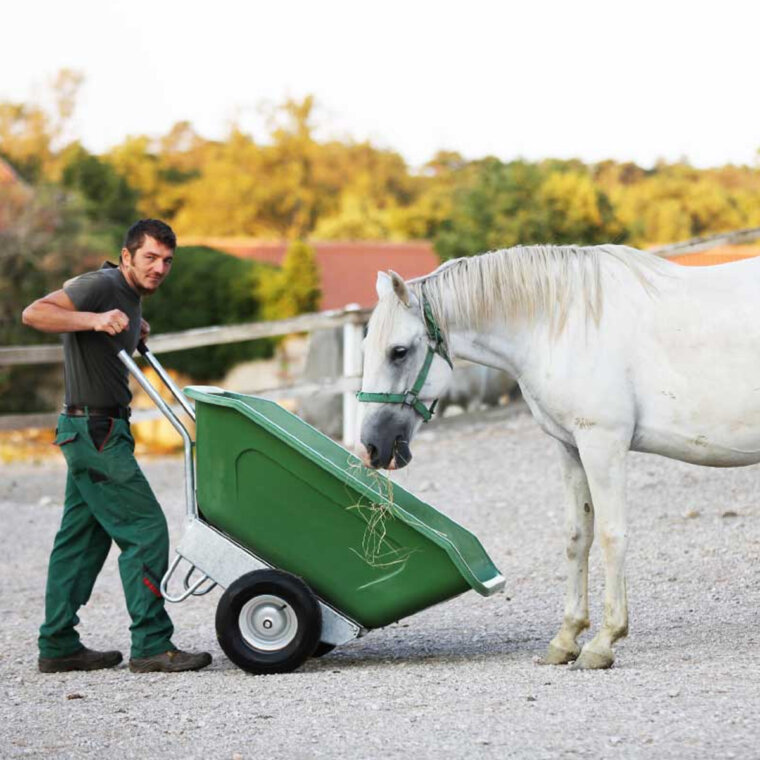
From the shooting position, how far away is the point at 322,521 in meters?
4.57

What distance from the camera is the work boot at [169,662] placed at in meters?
4.76

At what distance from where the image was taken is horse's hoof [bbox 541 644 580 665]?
4504 millimetres

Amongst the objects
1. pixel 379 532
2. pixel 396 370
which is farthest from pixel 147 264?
pixel 379 532

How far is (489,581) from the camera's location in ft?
14.9

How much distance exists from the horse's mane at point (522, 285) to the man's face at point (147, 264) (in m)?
1.07

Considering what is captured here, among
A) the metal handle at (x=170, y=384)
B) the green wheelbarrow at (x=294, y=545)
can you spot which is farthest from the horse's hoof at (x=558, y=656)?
the metal handle at (x=170, y=384)

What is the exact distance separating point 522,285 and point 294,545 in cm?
135

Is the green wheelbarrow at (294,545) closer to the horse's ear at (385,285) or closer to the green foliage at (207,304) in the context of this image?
the horse's ear at (385,285)

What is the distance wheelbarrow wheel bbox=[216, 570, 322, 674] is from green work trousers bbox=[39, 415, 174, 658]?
1.08 feet

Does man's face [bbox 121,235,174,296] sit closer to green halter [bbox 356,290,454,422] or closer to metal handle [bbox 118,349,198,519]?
metal handle [bbox 118,349,198,519]

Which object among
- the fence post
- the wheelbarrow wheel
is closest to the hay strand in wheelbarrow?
the wheelbarrow wheel

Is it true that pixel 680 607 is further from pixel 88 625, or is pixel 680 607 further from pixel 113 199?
pixel 113 199

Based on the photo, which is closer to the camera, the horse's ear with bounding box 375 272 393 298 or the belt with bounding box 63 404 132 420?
the horse's ear with bounding box 375 272 393 298

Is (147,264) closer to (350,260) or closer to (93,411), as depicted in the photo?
(93,411)
